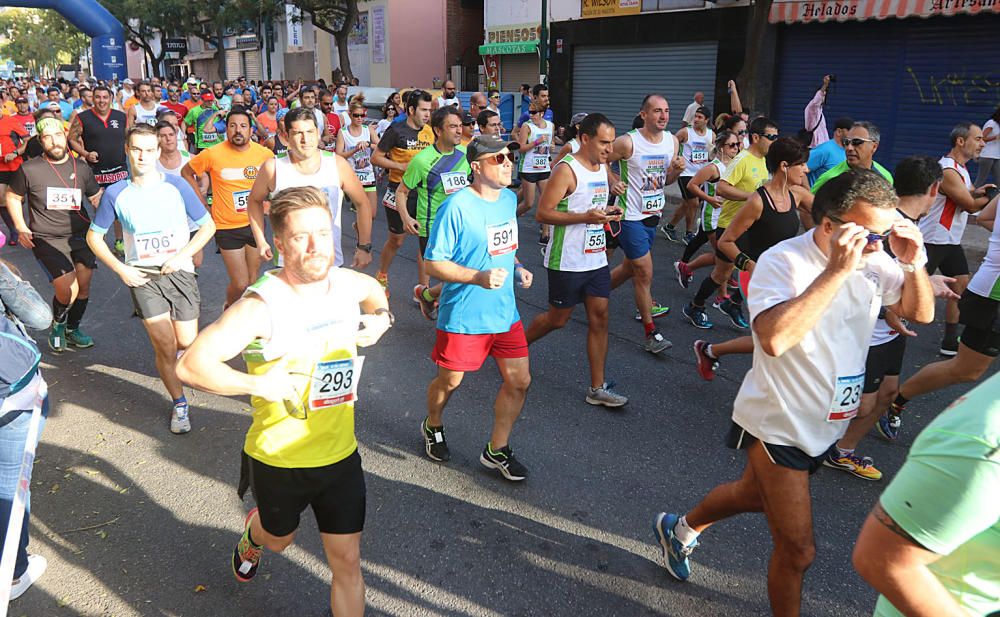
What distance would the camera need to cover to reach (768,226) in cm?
504

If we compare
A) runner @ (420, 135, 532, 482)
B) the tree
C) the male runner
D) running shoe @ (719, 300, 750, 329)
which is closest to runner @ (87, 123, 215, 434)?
runner @ (420, 135, 532, 482)

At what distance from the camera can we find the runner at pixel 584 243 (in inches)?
194

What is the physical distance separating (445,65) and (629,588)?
3525cm

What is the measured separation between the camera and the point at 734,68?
58.9ft

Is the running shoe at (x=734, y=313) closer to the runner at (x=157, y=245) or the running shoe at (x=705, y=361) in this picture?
the running shoe at (x=705, y=361)

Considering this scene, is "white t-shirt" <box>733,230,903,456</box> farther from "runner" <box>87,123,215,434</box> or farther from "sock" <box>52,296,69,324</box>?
"sock" <box>52,296,69,324</box>

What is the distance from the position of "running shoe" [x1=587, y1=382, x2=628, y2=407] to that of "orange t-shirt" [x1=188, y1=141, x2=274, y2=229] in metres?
3.17

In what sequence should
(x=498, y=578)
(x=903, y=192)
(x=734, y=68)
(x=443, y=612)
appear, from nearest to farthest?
(x=443, y=612), (x=498, y=578), (x=903, y=192), (x=734, y=68)

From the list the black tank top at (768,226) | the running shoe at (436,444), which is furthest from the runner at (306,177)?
the black tank top at (768,226)

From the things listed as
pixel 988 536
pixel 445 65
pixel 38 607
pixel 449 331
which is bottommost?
pixel 38 607

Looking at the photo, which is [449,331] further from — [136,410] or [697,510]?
[136,410]

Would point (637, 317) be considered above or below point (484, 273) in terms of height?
below

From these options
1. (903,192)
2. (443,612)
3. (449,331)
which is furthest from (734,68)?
(443,612)

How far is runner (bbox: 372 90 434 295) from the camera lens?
787 cm
